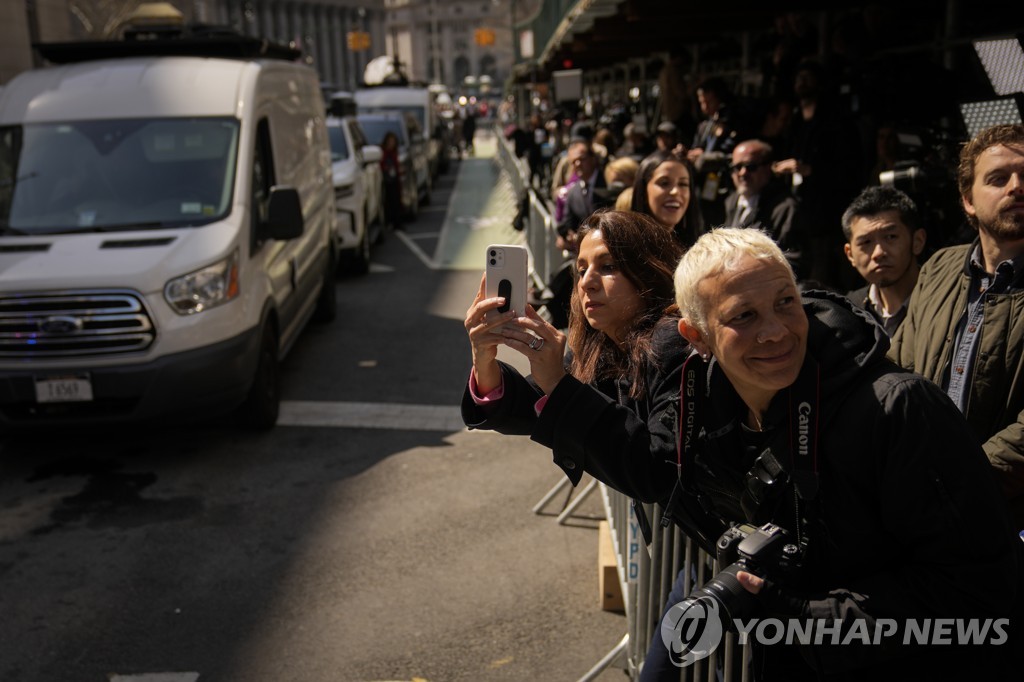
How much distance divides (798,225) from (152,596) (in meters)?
4.03

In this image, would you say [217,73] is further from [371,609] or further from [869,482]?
[869,482]

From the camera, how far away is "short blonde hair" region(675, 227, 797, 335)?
6.89ft

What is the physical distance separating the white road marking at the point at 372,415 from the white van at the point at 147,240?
38cm

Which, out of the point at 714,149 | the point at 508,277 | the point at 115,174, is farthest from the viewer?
the point at 714,149

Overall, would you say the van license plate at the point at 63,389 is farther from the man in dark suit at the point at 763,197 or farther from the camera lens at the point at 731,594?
the camera lens at the point at 731,594

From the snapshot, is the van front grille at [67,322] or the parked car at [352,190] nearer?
the van front grille at [67,322]

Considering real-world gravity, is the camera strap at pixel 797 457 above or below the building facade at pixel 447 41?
below

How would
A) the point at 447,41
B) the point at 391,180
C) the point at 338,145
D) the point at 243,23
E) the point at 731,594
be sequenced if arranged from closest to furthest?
the point at 731,594
the point at 338,145
the point at 391,180
the point at 243,23
the point at 447,41

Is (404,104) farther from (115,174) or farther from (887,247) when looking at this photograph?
(887,247)

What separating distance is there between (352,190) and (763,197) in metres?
7.79

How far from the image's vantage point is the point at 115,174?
716cm

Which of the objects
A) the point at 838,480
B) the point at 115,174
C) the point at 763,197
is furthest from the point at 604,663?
the point at 115,174

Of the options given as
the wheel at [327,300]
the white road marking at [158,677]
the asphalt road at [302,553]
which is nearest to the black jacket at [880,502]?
the asphalt road at [302,553]

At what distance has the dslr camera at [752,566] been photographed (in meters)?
1.91
